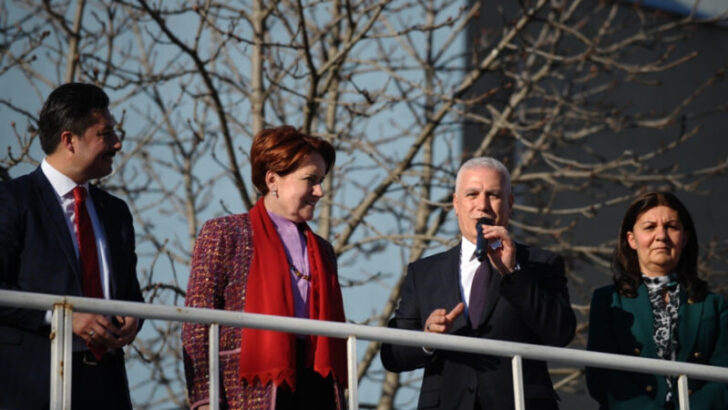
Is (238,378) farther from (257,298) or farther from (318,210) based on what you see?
(318,210)

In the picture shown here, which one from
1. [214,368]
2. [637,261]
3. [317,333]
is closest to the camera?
[214,368]

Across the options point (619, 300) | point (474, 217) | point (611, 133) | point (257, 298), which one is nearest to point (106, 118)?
point (257, 298)

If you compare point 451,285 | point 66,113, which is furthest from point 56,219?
point 451,285

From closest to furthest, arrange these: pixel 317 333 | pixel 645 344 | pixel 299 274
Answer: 1. pixel 317 333
2. pixel 299 274
3. pixel 645 344

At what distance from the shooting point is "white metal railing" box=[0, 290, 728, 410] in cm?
417

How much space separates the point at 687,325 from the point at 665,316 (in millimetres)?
89

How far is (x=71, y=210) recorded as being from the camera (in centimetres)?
492

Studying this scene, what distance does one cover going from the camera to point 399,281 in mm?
10891

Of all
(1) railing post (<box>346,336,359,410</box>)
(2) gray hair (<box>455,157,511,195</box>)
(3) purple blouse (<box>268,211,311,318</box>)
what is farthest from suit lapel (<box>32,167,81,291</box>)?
(2) gray hair (<box>455,157,511,195</box>)

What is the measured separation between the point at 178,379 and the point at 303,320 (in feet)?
22.6

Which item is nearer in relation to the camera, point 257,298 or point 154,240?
point 257,298

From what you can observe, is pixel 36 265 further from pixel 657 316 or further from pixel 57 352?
pixel 657 316

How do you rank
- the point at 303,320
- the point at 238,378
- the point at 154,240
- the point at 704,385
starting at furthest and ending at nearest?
the point at 154,240 < the point at 704,385 < the point at 238,378 < the point at 303,320

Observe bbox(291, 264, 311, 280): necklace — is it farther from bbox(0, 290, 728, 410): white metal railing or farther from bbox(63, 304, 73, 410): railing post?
bbox(63, 304, 73, 410): railing post
